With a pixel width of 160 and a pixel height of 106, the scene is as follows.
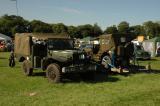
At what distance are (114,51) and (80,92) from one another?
266 inches

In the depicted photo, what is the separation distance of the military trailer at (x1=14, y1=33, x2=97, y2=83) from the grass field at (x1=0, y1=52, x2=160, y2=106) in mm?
601

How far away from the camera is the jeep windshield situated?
52.4 feet

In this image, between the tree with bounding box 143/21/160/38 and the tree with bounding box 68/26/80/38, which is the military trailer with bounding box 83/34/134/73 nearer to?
the tree with bounding box 68/26/80/38

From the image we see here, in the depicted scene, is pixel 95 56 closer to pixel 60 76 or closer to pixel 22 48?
pixel 22 48

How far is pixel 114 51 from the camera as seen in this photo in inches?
728

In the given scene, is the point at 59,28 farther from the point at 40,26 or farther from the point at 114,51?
the point at 114,51

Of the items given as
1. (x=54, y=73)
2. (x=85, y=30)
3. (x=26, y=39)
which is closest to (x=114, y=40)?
(x=26, y=39)

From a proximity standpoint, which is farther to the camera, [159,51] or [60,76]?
[159,51]

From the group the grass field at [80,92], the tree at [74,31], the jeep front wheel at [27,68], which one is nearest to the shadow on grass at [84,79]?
the grass field at [80,92]

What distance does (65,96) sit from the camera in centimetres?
1145

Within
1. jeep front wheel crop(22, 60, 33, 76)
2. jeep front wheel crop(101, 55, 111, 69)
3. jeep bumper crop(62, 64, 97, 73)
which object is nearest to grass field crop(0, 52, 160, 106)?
jeep bumper crop(62, 64, 97, 73)

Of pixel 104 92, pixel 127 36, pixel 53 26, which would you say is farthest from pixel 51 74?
pixel 53 26

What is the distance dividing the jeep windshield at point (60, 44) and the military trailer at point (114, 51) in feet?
8.84

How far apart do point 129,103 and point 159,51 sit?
91.8ft
